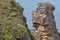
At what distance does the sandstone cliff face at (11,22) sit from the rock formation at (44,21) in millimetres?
13246

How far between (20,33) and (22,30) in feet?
1.64

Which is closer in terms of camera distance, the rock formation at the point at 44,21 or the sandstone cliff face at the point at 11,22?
the sandstone cliff face at the point at 11,22

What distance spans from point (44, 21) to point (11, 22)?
1818 cm

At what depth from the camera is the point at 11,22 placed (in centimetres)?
1973

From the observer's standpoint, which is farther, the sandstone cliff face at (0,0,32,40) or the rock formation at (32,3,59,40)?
the rock formation at (32,3,59,40)

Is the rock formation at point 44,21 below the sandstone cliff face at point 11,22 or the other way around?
below

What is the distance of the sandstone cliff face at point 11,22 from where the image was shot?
705 inches

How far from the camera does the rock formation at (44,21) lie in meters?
37.3

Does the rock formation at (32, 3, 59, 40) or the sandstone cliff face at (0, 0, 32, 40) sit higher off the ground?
the sandstone cliff face at (0, 0, 32, 40)

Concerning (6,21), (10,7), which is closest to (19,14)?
(10,7)

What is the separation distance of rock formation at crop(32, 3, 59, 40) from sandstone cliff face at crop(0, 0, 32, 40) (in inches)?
521

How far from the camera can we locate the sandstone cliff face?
1791 cm

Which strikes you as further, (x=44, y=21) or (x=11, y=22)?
(x=44, y=21)

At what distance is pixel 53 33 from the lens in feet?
125
